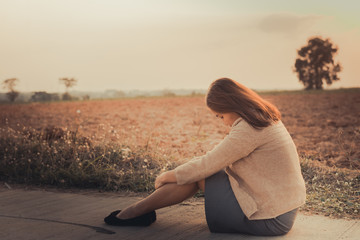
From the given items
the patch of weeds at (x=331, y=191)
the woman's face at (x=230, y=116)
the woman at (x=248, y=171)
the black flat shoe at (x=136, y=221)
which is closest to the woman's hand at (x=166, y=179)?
the woman at (x=248, y=171)

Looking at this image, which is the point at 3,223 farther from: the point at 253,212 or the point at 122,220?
the point at 253,212

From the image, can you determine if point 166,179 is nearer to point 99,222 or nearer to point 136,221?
point 136,221

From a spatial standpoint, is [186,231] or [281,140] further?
[186,231]

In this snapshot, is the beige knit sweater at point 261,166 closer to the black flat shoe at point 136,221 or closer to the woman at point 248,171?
the woman at point 248,171

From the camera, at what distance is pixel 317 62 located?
125ft

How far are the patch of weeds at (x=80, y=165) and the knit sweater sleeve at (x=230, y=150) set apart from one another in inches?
70.0

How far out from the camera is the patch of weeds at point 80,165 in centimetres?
446

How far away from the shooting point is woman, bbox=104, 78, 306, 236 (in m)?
2.54

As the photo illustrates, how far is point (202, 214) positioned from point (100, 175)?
1565 millimetres

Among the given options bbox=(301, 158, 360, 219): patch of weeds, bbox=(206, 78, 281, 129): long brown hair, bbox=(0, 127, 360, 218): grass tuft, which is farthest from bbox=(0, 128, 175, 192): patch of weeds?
bbox=(206, 78, 281, 129): long brown hair

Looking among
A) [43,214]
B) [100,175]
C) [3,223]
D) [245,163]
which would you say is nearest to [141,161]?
[100,175]

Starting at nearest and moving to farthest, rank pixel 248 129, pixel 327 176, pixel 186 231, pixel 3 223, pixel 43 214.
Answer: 1. pixel 248 129
2. pixel 186 231
3. pixel 3 223
4. pixel 43 214
5. pixel 327 176

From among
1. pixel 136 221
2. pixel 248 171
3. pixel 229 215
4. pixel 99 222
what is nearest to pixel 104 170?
pixel 99 222

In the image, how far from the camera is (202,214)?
338 cm
